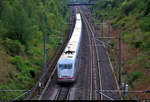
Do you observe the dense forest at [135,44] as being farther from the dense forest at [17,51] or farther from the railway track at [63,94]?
the dense forest at [17,51]

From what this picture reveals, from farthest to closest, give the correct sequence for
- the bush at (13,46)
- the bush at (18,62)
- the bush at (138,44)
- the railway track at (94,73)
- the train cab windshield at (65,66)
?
the bush at (138,44) < the bush at (13,46) < the bush at (18,62) < the train cab windshield at (65,66) < the railway track at (94,73)

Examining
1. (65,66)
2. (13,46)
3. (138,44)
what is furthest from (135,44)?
(13,46)

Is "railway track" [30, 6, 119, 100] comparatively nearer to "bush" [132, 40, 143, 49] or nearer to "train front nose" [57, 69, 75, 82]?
"train front nose" [57, 69, 75, 82]

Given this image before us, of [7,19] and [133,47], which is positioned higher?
[7,19]

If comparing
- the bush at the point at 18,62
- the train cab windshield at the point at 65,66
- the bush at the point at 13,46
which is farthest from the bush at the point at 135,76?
the bush at the point at 13,46

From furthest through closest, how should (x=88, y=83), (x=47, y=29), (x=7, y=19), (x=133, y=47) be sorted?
(x=47, y=29)
(x=133, y=47)
(x=7, y=19)
(x=88, y=83)

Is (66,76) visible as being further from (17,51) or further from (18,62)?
(17,51)

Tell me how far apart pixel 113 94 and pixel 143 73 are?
23.1ft

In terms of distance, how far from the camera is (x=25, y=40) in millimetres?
43156

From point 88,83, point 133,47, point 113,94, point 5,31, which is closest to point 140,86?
point 113,94

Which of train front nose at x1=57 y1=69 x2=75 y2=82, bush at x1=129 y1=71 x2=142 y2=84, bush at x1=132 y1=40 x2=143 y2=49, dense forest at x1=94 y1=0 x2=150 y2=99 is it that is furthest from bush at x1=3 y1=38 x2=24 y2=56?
bush at x1=132 y1=40 x2=143 y2=49

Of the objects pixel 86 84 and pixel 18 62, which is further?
pixel 18 62

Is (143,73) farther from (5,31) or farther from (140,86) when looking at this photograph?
(5,31)

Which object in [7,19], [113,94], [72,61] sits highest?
[7,19]
